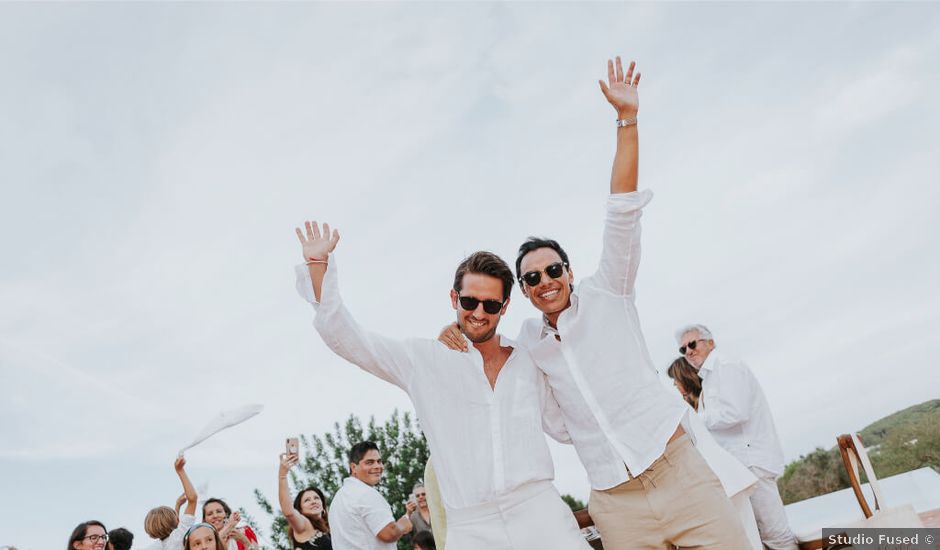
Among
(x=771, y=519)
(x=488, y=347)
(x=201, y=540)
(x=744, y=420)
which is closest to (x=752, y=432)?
(x=744, y=420)

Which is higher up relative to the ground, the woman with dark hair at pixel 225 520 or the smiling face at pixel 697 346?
the smiling face at pixel 697 346

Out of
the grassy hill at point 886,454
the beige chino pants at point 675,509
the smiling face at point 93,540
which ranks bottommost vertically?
the grassy hill at point 886,454

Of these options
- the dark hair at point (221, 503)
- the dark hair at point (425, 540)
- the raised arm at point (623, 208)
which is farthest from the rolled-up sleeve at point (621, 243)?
the dark hair at point (221, 503)

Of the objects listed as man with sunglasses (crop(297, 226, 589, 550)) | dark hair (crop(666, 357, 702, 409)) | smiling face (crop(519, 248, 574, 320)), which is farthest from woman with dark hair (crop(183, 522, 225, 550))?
dark hair (crop(666, 357, 702, 409))

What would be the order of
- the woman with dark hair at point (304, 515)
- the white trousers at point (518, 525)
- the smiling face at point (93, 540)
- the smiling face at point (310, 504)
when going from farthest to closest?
the smiling face at point (310, 504)
the woman with dark hair at point (304, 515)
the smiling face at point (93, 540)
the white trousers at point (518, 525)

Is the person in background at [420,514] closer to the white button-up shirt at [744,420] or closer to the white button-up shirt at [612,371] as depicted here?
the white button-up shirt at [744,420]

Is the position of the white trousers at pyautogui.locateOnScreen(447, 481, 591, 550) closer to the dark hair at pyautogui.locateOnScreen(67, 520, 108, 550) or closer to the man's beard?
the man's beard

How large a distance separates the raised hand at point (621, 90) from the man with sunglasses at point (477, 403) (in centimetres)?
84

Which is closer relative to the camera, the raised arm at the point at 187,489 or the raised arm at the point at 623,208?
the raised arm at the point at 623,208

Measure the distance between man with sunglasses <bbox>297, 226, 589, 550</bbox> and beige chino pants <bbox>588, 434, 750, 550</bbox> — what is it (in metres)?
0.27

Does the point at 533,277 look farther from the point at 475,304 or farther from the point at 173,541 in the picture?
the point at 173,541

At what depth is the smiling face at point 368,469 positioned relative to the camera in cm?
600

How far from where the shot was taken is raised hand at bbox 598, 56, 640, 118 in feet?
9.64

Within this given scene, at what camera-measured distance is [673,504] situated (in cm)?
262
